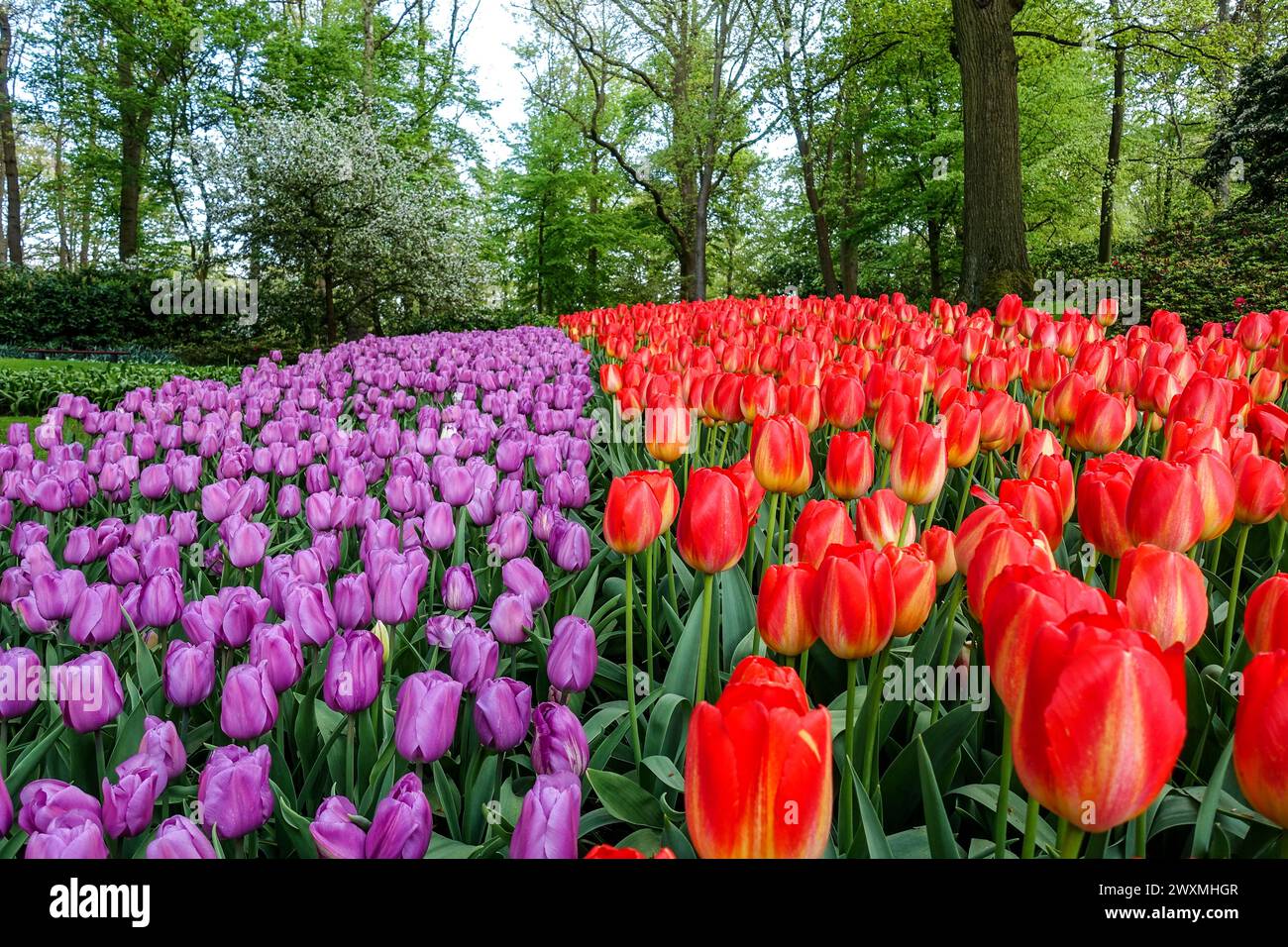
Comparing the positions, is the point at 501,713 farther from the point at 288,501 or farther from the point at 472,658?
the point at 288,501

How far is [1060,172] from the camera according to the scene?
22766 mm

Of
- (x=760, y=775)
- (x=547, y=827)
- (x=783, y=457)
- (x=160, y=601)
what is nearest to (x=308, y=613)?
(x=160, y=601)

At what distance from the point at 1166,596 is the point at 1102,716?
39 centimetres

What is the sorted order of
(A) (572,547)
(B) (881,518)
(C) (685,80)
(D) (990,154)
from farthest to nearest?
(C) (685,80) → (D) (990,154) → (A) (572,547) → (B) (881,518)

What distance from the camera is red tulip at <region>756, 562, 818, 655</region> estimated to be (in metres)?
1.13

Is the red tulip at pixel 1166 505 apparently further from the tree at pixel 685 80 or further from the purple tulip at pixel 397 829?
the tree at pixel 685 80

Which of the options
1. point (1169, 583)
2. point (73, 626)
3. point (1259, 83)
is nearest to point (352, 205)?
point (73, 626)

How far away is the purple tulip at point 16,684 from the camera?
1400 mm

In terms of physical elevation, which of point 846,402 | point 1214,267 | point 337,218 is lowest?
point 846,402

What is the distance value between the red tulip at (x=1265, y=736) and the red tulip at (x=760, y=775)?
1.22ft

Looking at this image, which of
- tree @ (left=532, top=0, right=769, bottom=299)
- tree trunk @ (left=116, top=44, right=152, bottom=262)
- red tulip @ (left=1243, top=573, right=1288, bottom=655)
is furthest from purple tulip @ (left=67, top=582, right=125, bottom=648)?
tree trunk @ (left=116, top=44, right=152, bottom=262)

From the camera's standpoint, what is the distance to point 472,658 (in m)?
1.32

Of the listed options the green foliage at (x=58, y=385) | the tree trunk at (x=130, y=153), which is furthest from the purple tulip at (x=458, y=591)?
the tree trunk at (x=130, y=153)
